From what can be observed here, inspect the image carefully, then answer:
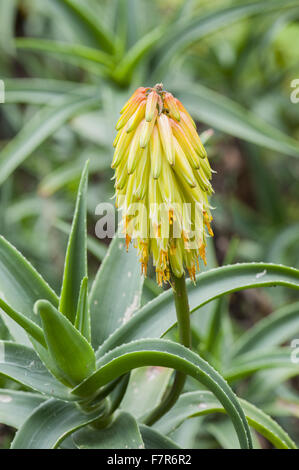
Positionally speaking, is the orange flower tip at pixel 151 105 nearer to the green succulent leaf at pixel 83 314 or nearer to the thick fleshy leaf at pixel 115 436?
the green succulent leaf at pixel 83 314

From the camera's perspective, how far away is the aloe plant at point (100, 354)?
0.60 metres

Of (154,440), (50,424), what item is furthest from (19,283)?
(154,440)

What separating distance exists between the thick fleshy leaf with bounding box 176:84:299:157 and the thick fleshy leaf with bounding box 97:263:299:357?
63 centimetres

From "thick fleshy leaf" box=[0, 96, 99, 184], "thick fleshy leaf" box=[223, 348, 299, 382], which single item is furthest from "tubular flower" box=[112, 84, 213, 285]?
"thick fleshy leaf" box=[0, 96, 99, 184]

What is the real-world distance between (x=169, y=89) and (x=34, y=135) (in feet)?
1.20

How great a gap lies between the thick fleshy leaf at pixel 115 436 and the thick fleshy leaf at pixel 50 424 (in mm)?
36

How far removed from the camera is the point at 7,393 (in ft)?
2.38

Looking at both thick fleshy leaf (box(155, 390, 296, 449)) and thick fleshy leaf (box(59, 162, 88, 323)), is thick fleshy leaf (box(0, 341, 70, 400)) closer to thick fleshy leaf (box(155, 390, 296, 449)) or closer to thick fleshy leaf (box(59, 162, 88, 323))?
thick fleshy leaf (box(59, 162, 88, 323))

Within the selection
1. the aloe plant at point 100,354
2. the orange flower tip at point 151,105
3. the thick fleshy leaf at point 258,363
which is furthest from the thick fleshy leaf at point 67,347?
the thick fleshy leaf at point 258,363

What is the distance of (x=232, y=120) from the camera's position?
1.30m

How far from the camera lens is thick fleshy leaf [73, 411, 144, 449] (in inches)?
26.7

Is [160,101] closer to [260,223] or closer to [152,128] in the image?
[152,128]

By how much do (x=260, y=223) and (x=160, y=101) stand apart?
1.21 meters

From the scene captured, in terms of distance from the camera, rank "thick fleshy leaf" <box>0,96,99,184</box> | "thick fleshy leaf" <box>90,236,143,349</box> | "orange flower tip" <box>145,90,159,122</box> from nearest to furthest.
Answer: "orange flower tip" <box>145,90,159,122</box>, "thick fleshy leaf" <box>90,236,143,349</box>, "thick fleshy leaf" <box>0,96,99,184</box>
